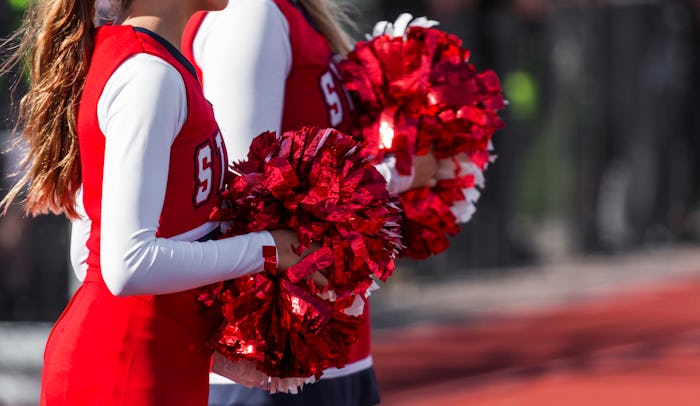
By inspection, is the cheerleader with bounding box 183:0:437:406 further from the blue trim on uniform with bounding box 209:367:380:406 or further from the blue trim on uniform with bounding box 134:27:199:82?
the blue trim on uniform with bounding box 134:27:199:82

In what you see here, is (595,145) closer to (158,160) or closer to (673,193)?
(673,193)

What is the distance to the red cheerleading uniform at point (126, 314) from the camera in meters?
2.29

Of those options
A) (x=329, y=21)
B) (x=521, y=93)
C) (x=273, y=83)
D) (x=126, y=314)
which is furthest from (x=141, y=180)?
(x=521, y=93)

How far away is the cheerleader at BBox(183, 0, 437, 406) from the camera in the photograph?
2699 millimetres

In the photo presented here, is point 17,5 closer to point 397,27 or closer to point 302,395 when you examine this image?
point 397,27

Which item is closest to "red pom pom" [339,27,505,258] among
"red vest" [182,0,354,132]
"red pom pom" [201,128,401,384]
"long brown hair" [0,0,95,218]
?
"red vest" [182,0,354,132]

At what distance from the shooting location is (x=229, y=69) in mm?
2695

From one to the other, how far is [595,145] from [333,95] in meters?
10.3

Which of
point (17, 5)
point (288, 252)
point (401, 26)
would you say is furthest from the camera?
point (17, 5)

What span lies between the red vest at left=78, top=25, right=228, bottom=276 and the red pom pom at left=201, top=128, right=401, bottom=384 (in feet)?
0.29

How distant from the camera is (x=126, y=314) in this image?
2320mm

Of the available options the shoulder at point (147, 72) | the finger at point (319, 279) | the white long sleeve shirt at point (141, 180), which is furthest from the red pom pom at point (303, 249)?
the shoulder at point (147, 72)

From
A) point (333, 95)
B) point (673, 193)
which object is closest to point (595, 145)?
point (673, 193)

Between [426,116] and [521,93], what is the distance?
855 centimetres
